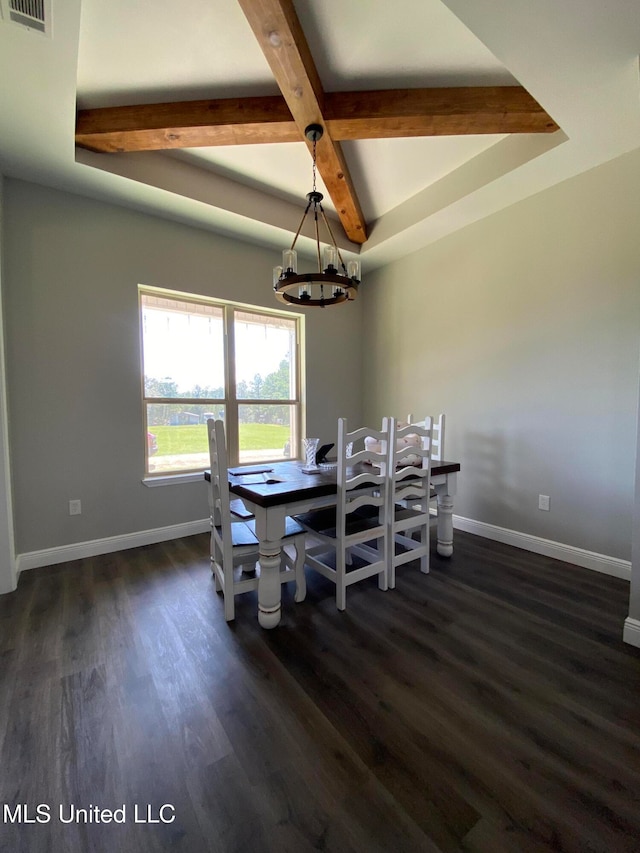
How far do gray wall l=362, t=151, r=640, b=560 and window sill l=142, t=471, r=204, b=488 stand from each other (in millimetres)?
2427

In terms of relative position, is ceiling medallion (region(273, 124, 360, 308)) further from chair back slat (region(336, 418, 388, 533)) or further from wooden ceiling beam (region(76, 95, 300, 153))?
chair back slat (region(336, 418, 388, 533))

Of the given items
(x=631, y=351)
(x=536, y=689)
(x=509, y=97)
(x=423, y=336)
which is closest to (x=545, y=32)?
(x=509, y=97)

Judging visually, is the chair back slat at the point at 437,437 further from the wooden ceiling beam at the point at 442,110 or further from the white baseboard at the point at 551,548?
the wooden ceiling beam at the point at 442,110

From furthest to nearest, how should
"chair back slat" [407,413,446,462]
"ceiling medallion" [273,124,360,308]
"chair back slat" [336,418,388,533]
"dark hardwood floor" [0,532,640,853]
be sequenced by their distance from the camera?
"chair back slat" [407,413,446,462] → "ceiling medallion" [273,124,360,308] → "chair back slat" [336,418,388,533] → "dark hardwood floor" [0,532,640,853]

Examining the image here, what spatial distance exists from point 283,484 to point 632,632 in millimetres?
1874

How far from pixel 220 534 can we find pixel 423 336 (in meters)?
2.86

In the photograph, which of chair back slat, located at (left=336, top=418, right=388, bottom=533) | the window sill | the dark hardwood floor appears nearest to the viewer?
the dark hardwood floor

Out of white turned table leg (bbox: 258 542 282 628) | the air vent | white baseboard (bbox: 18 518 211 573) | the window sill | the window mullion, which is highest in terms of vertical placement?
the air vent

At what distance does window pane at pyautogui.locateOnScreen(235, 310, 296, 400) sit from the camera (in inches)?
142

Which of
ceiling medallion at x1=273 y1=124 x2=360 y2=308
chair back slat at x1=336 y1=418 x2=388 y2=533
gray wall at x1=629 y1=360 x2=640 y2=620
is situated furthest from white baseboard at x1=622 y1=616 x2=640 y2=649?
ceiling medallion at x1=273 y1=124 x2=360 y2=308

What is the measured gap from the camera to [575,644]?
1.68 meters

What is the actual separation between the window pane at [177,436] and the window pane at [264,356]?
48cm

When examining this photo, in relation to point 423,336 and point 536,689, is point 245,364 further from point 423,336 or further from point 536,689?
point 536,689

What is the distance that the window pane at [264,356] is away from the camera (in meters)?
3.60
